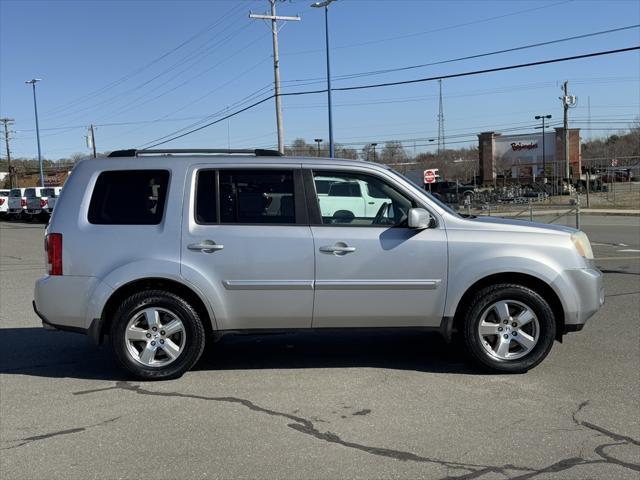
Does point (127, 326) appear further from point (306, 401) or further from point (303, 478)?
point (303, 478)

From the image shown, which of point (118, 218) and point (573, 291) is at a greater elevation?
point (118, 218)

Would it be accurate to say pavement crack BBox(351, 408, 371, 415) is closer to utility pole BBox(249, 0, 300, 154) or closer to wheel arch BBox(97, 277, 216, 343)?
wheel arch BBox(97, 277, 216, 343)

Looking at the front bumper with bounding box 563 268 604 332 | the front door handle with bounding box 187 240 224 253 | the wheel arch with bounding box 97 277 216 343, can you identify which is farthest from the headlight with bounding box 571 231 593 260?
the wheel arch with bounding box 97 277 216 343

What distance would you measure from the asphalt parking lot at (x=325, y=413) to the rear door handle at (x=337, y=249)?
113cm

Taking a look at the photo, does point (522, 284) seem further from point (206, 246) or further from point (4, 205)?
point (4, 205)

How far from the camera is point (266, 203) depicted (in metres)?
5.40

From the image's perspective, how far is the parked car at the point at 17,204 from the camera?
35347 mm

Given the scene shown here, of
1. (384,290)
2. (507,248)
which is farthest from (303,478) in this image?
(507,248)

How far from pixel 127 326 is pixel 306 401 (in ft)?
5.55

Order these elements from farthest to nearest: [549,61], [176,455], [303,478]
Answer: [549,61], [176,455], [303,478]

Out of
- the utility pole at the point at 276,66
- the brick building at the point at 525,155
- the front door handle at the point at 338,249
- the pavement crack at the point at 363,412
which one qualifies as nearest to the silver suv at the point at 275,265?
the front door handle at the point at 338,249

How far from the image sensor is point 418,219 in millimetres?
5172

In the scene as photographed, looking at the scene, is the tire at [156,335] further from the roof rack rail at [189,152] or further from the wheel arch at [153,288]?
the roof rack rail at [189,152]

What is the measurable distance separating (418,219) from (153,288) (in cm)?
236
